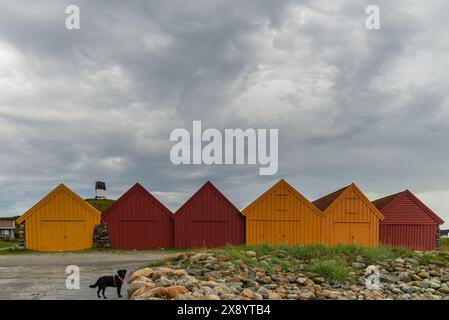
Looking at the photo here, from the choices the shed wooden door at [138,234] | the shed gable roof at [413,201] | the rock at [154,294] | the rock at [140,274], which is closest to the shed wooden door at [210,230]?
the shed wooden door at [138,234]

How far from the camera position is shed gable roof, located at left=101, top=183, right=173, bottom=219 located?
30.8m

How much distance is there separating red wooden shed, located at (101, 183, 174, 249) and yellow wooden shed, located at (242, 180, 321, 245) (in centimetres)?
623

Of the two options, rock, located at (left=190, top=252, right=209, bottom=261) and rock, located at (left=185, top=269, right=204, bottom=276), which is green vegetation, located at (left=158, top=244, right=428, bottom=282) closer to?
rock, located at (left=190, top=252, right=209, bottom=261)

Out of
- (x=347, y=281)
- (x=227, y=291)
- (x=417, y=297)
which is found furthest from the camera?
(x=347, y=281)

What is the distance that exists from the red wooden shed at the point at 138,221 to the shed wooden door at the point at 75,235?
60.9 inches

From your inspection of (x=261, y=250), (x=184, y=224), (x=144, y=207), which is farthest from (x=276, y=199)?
(x=261, y=250)

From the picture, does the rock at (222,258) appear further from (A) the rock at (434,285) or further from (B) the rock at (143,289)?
(A) the rock at (434,285)

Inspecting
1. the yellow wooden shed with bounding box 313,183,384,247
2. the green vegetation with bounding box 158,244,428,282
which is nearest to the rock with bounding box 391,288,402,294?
the green vegetation with bounding box 158,244,428,282

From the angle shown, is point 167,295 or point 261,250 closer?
point 167,295

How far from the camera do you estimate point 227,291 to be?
365 inches

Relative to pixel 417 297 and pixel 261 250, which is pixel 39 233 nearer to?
pixel 261 250

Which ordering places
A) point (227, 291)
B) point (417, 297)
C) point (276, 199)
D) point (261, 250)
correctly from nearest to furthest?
point (227, 291) → point (417, 297) → point (261, 250) → point (276, 199)
